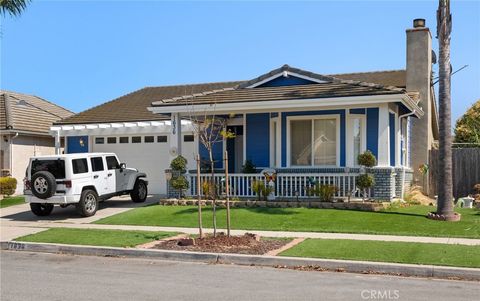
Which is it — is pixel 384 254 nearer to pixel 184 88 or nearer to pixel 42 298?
pixel 42 298

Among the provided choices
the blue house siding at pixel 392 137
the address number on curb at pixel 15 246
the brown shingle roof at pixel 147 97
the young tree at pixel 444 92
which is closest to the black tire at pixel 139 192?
the brown shingle roof at pixel 147 97

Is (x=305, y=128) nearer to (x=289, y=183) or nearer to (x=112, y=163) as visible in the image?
(x=289, y=183)

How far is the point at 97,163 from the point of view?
16500mm

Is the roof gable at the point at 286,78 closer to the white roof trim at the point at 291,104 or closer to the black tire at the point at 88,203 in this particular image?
the white roof trim at the point at 291,104

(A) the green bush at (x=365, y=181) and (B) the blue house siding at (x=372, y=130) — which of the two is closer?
(A) the green bush at (x=365, y=181)

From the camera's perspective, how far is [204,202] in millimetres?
16734

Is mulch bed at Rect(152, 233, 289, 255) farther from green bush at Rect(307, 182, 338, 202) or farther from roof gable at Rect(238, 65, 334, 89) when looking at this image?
roof gable at Rect(238, 65, 334, 89)

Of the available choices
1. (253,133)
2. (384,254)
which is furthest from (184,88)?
(384,254)

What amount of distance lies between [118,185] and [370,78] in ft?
36.7

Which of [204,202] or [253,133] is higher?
[253,133]

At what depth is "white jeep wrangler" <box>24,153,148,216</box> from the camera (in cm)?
1511

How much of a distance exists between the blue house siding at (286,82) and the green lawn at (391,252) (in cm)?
821

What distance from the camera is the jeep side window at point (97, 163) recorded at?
53.5 feet

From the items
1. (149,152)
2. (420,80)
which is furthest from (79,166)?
(420,80)
